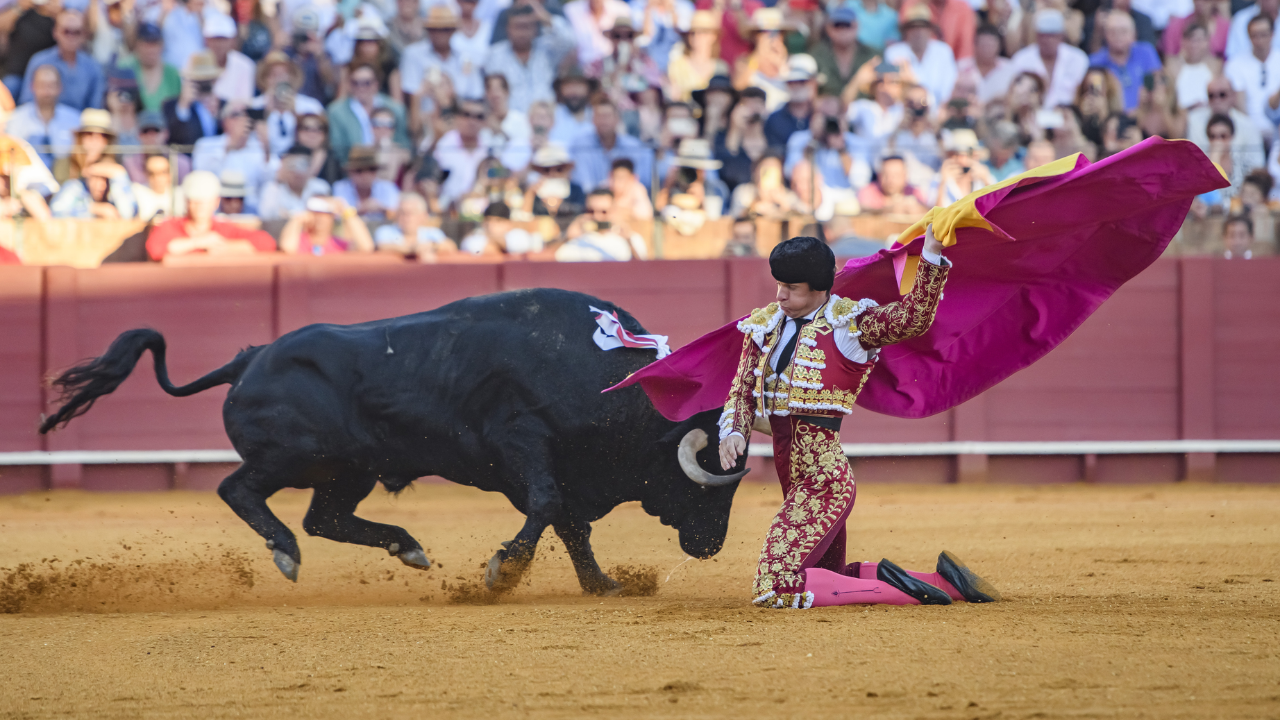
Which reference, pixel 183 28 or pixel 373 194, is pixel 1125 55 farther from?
pixel 183 28

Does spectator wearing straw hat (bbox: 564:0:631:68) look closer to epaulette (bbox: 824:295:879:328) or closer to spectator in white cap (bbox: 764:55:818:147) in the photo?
spectator in white cap (bbox: 764:55:818:147)

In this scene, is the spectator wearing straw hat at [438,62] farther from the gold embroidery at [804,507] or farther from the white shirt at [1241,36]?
the gold embroidery at [804,507]

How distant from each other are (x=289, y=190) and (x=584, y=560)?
4.56m

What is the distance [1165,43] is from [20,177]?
25.2 feet

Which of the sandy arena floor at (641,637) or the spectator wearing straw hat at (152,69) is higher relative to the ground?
the spectator wearing straw hat at (152,69)

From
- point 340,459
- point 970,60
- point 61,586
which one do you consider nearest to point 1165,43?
point 970,60

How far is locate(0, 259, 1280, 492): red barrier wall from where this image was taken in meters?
8.16

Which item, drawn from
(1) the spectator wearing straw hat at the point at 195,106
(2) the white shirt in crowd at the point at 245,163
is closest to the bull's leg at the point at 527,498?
(2) the white shirt in crowd at the point at 245,163

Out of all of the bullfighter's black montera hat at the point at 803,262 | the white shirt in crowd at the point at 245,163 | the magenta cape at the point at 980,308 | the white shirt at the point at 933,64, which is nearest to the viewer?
the bullfighter's black montera hat at the point at 803,262

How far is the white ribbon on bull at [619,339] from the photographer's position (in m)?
4.43

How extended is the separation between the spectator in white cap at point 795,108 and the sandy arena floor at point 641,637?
3353 millimetres

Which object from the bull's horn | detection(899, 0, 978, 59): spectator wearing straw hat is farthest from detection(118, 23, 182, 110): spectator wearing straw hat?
the bull's horn

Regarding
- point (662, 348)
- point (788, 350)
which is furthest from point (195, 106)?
point (788, 350)

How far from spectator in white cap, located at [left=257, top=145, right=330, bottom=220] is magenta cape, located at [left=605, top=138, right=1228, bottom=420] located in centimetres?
479
